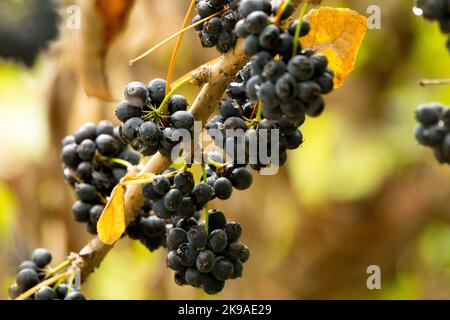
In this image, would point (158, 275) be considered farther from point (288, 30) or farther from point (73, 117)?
point (288, 30)

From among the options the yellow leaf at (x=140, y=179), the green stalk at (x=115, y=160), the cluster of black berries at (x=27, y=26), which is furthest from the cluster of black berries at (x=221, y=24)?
the cluster of black berries at (x=27, y=26)

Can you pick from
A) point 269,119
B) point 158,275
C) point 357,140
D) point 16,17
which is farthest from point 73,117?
point 357,140

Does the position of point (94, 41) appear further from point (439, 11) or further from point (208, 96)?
point (439, 11)

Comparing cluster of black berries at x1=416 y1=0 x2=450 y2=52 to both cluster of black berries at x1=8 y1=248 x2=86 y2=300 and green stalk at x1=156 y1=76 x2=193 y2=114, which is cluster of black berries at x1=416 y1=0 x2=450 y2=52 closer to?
green stalk at x1=156 y1=76 x2=193 y2=114

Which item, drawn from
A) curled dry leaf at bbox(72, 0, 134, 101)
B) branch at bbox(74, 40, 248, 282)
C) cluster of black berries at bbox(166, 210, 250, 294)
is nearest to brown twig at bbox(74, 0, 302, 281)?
branch at bbox(74, 40, 248, 282)

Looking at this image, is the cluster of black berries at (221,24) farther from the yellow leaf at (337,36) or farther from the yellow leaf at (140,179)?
the yellow leaf at (140,179)
